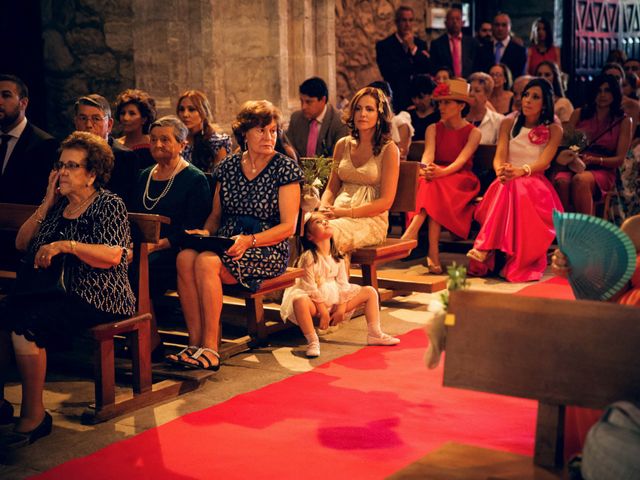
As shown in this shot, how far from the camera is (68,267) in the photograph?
4426mm

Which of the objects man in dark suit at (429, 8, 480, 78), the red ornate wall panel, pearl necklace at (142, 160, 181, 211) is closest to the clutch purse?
pearl necklace at (142, 160, 181, 211)

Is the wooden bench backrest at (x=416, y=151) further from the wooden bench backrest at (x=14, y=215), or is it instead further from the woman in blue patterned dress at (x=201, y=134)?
the wooden bench backrest at (x=14, y=215)

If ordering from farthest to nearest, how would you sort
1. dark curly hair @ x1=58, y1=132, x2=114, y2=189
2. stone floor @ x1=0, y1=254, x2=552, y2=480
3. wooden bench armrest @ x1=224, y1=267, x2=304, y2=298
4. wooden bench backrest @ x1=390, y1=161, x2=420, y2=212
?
wooden bench backrest @ x1=390, y1=161, x2=420, y2=212
wooden bench armrest @ x1=224, y1=267, x2=304, y2=298
dark curly hair @ x1=58, y1=132, x2=114, y2=189
stone floor @ x1=0, y1=254, x2=552, y2=480

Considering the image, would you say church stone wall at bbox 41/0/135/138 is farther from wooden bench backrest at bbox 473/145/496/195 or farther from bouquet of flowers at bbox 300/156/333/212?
wooden bench backrest at bbox 473/145/496/195

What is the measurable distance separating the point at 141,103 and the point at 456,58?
5.34 m

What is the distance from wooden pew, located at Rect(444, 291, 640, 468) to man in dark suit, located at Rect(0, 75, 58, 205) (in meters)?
3.18

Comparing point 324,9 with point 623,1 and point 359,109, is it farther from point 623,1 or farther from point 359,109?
point 623,1

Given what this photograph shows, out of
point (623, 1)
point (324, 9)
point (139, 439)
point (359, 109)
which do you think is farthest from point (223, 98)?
point (623, 1)

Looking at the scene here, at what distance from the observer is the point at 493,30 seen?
444 inches

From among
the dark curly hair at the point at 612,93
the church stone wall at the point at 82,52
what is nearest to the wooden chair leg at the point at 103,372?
the church stone wall at the point at 82,52

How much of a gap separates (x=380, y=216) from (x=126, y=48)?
3.50 metres

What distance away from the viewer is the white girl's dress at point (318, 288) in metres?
5.52

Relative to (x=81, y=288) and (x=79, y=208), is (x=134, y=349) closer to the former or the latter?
(x=81, y=288)

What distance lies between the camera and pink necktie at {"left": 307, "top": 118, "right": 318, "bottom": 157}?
25.5 ft
